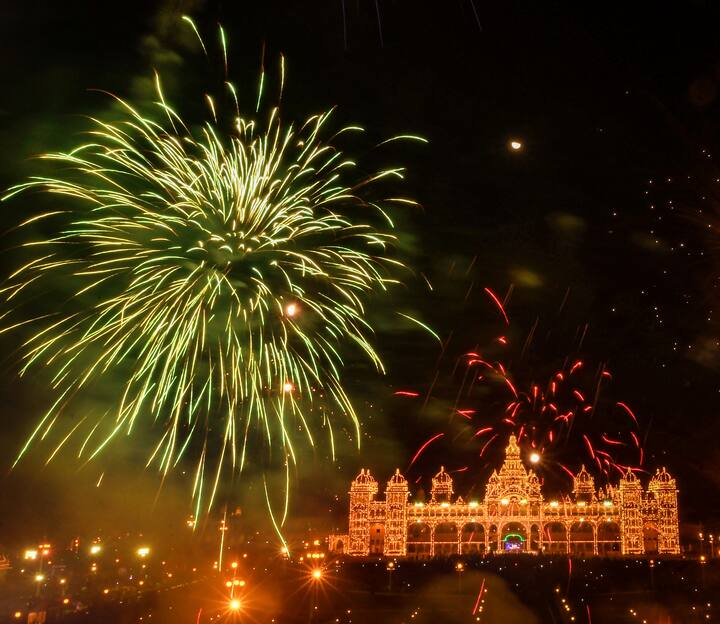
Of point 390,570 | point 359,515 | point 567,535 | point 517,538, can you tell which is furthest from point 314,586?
point 567,535

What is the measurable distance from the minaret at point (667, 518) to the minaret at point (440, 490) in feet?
40.8

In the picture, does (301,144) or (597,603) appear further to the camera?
(597,603)

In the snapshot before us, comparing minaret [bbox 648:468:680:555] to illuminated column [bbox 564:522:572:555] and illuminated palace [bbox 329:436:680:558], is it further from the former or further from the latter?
illuminated column [bbox 564:522:572:555]

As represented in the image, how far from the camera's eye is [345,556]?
42.1 m

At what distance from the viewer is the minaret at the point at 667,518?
4572cm

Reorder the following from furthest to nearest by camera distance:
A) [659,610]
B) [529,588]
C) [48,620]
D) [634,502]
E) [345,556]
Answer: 1. [634,502]
2. [345,556]
3. [529,588]
4. [659,610]
5. [48,620]

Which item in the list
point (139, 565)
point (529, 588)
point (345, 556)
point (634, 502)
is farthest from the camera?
point (634, 502)

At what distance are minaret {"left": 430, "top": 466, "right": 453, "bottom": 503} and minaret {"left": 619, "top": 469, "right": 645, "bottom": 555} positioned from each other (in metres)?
10.5

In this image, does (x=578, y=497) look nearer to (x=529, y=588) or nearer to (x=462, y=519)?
(x=462, y=519)

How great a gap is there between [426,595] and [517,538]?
21.9 meters

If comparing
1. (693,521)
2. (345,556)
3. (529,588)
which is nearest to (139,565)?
(345,556)

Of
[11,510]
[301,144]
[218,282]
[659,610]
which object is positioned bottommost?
[659,610]

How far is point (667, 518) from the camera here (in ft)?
150

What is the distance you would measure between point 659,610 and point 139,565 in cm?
2072
